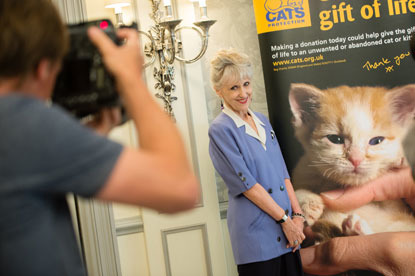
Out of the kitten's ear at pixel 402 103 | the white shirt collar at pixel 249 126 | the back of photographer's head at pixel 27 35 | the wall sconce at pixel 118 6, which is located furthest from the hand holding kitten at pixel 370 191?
the back of photographer's head at pixel 27 35

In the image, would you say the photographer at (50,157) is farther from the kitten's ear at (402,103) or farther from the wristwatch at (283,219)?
the kitten's ear at (402,103)

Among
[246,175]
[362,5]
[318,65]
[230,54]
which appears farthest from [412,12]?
[246,175]

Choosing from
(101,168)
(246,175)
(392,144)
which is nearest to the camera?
(101,168)

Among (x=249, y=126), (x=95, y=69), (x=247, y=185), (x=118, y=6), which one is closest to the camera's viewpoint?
(x=95, y=69)

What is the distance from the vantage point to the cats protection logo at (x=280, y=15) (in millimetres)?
3523

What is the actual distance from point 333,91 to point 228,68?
0.70 meters

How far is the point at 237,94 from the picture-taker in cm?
329

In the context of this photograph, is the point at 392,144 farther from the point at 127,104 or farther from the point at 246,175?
the point at 127,104

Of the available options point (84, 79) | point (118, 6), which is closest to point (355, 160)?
point (118, 6)

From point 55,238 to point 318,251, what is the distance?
9.05 ft

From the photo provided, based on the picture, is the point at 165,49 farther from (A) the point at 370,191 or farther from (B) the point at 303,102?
(A) the point at 370,191

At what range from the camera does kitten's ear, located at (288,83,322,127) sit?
139 inches

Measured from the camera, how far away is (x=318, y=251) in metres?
3.51

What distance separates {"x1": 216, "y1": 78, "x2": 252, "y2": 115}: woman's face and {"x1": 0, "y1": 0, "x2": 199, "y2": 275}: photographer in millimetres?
2315
